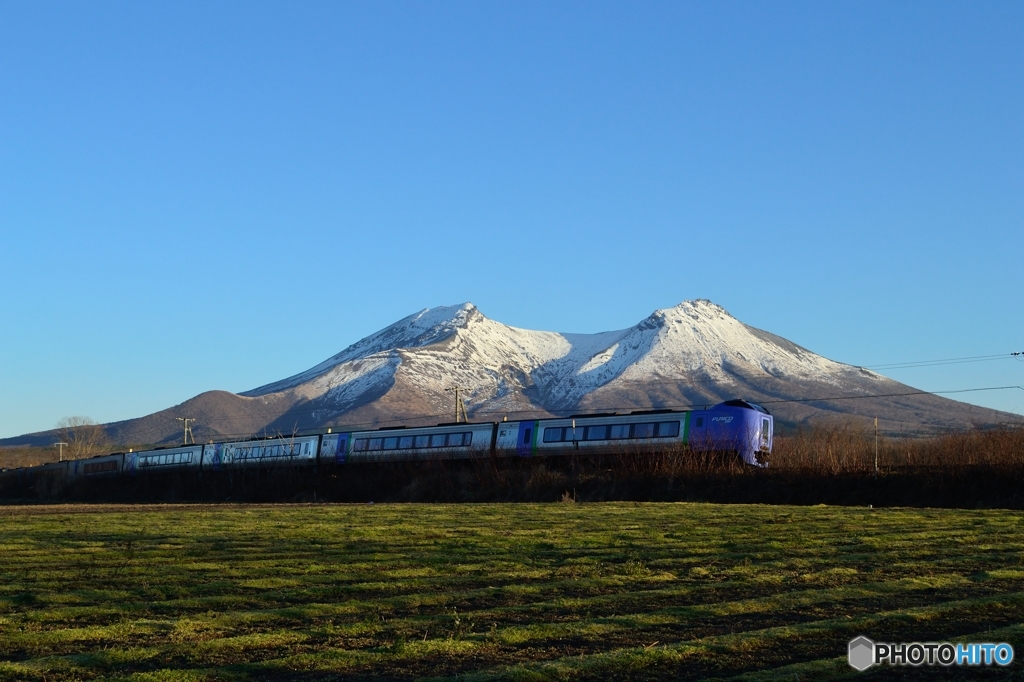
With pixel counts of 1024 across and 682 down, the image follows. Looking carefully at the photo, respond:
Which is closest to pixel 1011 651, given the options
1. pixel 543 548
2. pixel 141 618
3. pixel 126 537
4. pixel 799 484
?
pixel 141 618

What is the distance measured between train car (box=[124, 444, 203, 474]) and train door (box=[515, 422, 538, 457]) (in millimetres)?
26658

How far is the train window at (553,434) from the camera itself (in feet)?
160

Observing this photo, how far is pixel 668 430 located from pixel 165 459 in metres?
38.8

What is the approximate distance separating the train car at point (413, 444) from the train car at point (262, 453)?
1.82 metres

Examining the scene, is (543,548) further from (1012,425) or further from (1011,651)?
(1012,425)

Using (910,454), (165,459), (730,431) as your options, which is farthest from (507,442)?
(165,459)

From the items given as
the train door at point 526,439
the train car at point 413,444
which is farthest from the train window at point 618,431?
the train car at point 413,444

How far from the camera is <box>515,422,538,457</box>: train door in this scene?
4988cm

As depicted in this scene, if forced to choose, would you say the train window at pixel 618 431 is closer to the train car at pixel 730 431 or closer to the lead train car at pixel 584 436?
the lead train car at pixel 584 436

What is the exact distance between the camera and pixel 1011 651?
29.8 ft

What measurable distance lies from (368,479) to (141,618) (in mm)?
43535

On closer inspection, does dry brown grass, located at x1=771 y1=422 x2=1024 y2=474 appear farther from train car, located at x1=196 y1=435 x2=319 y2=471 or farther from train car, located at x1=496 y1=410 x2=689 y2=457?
train car, located at x1=196 y1=435 x2=319 y2=471

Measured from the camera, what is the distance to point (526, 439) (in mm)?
50188

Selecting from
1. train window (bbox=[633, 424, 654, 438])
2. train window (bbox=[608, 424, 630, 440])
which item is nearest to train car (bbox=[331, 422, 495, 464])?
train window (bbox=[608, 424, 630, 440])
